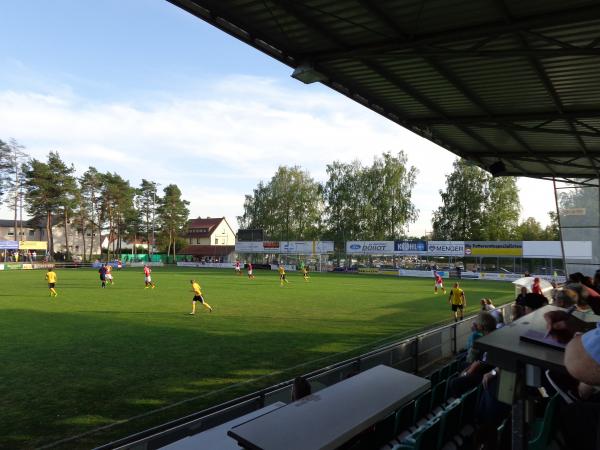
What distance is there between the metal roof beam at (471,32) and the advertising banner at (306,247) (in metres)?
51.2

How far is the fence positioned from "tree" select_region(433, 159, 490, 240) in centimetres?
5377

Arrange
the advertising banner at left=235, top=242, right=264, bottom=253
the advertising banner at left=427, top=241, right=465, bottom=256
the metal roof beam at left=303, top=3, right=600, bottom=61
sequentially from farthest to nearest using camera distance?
the advertising banner at left=235, top=242, right=264, bottom=253 → the advertising banner at left=427, top=241, right=465, bottom=256 → the metal roof beam at left=303, top=3, right=600, bottom=61

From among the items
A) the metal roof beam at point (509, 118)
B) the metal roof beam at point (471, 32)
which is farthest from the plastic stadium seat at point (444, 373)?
the metal roof beam at point (509, 118)

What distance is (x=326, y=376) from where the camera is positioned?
241 inches

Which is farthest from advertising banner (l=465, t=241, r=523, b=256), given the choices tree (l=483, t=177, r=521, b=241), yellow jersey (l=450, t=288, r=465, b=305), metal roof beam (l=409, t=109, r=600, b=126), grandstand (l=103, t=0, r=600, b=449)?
metal roof beam (l=409, t=109, r=600, b=126)

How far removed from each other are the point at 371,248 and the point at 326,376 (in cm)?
4999

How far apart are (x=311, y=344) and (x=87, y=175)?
70.1 meters

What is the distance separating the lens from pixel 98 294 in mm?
24438

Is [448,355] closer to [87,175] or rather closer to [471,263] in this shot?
[471,263]

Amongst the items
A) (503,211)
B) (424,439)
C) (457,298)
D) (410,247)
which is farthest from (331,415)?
(503,211)

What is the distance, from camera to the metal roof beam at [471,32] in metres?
5.68

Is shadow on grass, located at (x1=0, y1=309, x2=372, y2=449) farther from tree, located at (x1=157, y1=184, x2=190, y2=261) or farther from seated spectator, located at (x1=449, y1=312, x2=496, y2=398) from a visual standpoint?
tree, located at (x1=157, y1=184, x2=190, y2=261)

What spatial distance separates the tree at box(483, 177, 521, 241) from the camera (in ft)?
195

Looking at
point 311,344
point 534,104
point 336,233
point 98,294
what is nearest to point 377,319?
point 311,344
